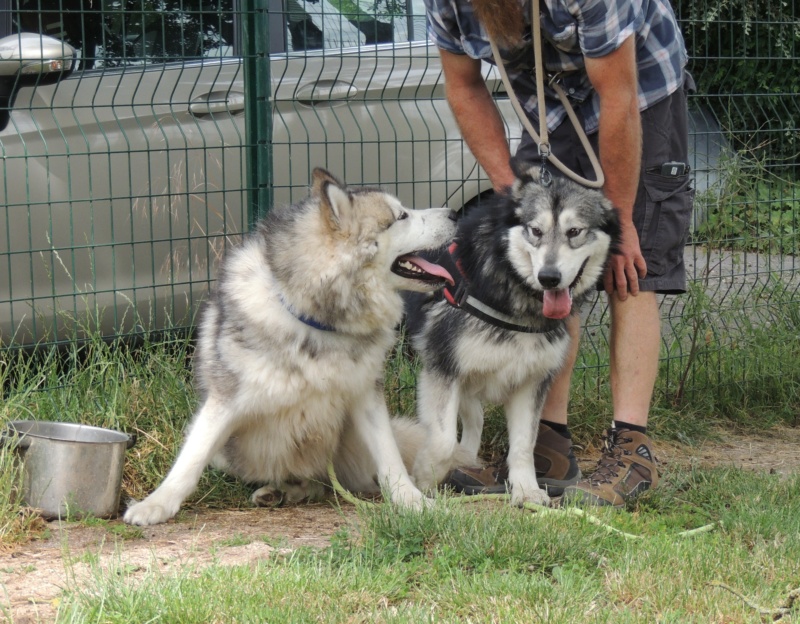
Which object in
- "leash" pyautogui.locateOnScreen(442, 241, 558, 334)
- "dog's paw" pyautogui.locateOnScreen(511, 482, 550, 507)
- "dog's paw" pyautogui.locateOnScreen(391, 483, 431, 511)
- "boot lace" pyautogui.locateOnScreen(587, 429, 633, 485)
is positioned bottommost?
"dog's paw" pyautogui.locateOnScreen(511, 482, 550, 507)

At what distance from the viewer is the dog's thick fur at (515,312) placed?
3912 mm

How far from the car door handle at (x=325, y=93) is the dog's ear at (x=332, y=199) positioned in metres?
1.58

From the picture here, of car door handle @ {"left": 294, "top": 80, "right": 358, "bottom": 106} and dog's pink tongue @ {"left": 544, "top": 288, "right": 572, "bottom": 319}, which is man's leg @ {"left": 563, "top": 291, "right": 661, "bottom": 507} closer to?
dog's pink tongue @ {"left": 544, "top": 288, "right": 572, "bottom": 319}

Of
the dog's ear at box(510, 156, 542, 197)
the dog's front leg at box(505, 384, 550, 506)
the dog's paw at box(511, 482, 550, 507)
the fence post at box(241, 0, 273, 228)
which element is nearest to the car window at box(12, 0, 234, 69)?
the fence post at box(241, 0, 273, 228)

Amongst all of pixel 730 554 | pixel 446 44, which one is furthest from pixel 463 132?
pixel 730 554

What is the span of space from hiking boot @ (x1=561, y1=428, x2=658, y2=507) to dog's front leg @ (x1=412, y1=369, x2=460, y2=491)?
1.65ft

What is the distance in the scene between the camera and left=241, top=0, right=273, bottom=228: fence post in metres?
4.66

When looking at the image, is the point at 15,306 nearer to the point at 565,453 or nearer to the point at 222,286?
the point at 222,286

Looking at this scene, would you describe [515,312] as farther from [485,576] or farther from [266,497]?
[485,576]

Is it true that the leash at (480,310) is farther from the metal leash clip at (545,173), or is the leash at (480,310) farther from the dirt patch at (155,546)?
the dirt patch at (155,546)

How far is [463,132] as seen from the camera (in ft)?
14.2

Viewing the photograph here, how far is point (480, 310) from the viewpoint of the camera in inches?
161

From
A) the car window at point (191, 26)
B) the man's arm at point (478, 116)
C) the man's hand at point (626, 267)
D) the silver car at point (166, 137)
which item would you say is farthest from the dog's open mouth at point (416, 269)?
the car window at point (191, 26)

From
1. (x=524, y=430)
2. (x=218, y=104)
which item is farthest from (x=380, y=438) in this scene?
(x=218, y=104)
